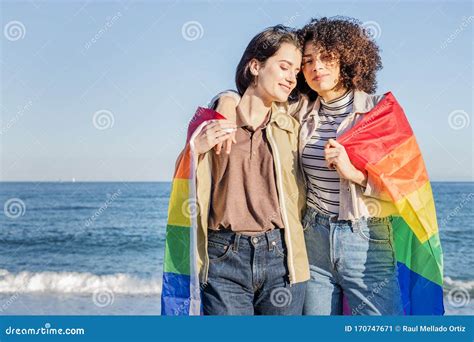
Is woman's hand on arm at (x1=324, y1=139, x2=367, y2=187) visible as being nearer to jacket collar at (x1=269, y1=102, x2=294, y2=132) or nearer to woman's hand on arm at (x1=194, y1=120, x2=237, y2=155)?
jacket collar at (x1=269, y1=102, x2=294, y2=132)

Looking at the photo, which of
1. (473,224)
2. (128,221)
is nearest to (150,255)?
(128,221)

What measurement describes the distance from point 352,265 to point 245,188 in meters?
0.66

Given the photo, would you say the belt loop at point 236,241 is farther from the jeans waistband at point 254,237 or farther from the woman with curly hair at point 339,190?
the woman with curly hair at point 339,190

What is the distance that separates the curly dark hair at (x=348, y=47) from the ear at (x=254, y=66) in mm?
271

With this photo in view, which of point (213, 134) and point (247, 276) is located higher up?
point (213, 134)

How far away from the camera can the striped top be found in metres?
2.99

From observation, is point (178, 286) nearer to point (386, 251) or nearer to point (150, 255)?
point (386, 251)

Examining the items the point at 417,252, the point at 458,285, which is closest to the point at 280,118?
the point at 417,252

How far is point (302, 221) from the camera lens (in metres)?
3.04

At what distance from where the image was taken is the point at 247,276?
2.76 metres

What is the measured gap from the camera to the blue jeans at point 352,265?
115 inches

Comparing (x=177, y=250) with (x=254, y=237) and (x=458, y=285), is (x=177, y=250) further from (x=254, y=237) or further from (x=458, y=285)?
(x=458, y=285)

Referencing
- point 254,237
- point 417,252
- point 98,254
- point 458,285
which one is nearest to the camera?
point 254,237

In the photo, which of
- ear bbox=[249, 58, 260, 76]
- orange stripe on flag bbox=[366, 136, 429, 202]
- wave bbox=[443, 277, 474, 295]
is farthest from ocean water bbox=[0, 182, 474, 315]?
ear bbox=[249, 58, 260, 76]
